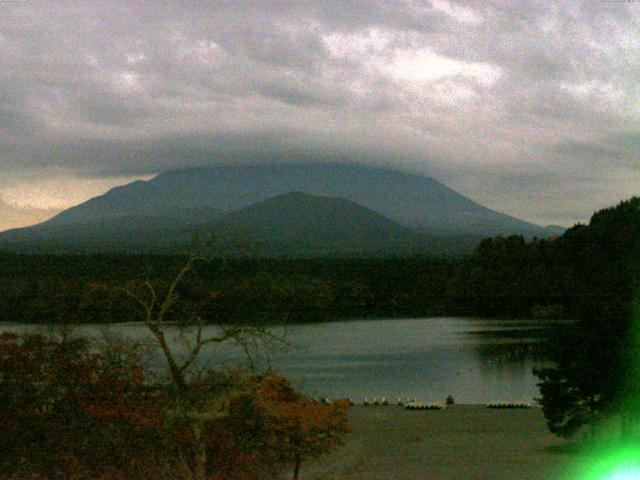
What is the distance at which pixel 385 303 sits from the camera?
85062 millimetres

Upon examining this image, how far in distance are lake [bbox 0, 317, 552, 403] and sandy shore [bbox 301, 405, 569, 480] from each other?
13.8ft

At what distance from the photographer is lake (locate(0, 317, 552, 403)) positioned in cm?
3750

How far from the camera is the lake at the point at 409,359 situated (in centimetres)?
3750

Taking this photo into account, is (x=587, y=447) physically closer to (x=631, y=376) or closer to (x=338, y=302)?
(x=631, y=376)

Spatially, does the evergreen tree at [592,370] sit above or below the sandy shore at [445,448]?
above

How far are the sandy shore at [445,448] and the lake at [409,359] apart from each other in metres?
4.20

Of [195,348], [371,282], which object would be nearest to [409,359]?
[195,348]

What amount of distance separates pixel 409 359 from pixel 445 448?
26.8 meters

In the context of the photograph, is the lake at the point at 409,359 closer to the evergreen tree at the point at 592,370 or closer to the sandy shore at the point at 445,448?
the sandy shore at the point at 445,448

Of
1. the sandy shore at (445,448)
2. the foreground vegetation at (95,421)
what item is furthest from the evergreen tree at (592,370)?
the foreground vegetation at (95,421)

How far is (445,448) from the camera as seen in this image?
22.2 metres

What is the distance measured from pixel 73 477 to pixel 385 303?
7196cm

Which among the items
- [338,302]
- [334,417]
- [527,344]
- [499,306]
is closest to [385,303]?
[338,302]

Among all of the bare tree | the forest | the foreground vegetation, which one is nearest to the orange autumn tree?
the foreground vegetation
